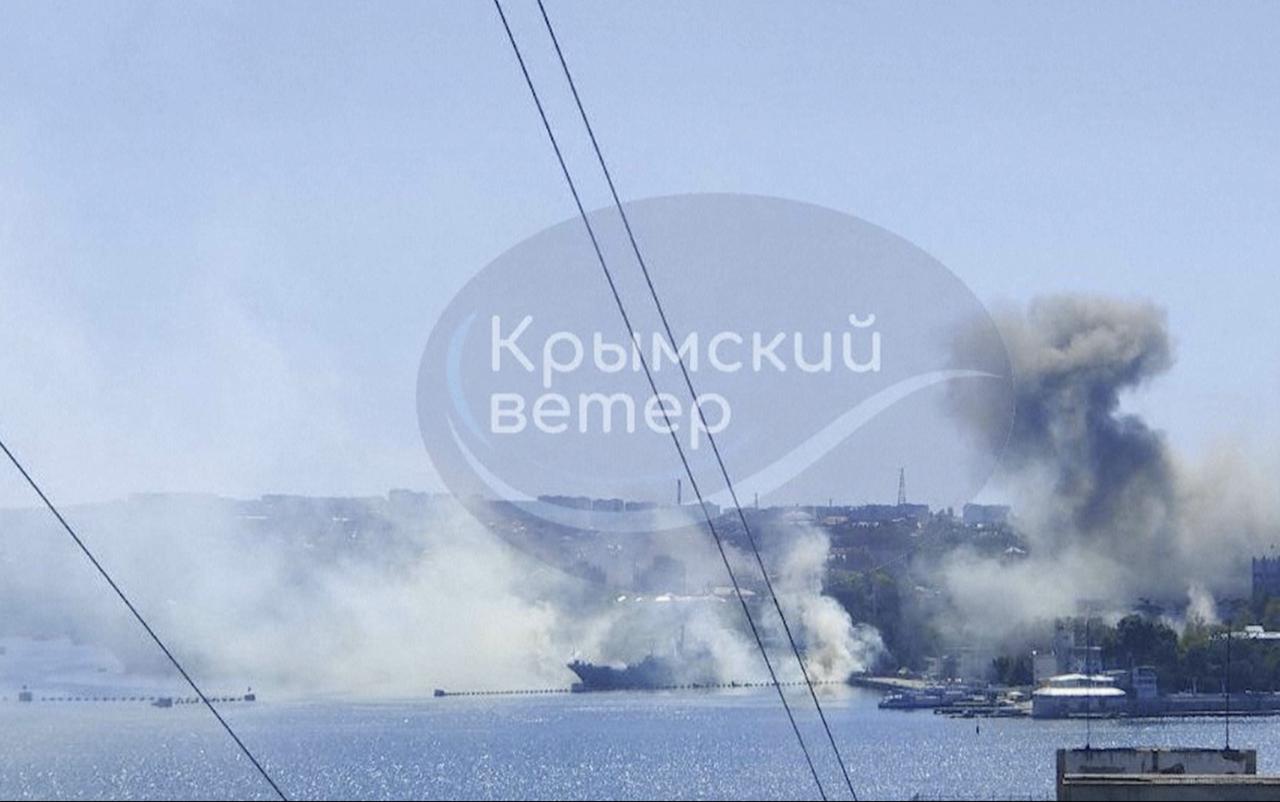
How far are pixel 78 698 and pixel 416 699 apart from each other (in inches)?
423

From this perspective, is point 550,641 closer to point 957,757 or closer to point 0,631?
point 0,631

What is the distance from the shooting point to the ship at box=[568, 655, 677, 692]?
94188 mm

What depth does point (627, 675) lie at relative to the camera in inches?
3750

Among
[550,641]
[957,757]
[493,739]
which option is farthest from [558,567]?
[957,757]

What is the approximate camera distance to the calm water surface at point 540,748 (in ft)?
172

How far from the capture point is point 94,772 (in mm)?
57531

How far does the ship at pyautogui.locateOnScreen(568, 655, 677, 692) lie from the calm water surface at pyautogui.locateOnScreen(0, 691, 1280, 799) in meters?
4.00

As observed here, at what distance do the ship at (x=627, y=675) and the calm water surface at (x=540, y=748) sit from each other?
4.00 m

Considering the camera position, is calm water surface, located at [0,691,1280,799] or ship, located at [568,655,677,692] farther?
ship, located at [568,655,677,692]

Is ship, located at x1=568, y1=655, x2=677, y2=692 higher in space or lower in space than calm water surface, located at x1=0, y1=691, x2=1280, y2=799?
higher

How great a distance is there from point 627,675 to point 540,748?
30275 millimetres

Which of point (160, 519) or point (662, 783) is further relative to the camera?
point (160, 519)

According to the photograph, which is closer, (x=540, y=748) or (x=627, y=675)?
(x=540, y=748)

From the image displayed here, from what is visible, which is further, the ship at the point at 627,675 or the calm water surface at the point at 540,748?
the ship at the point at 627,675
